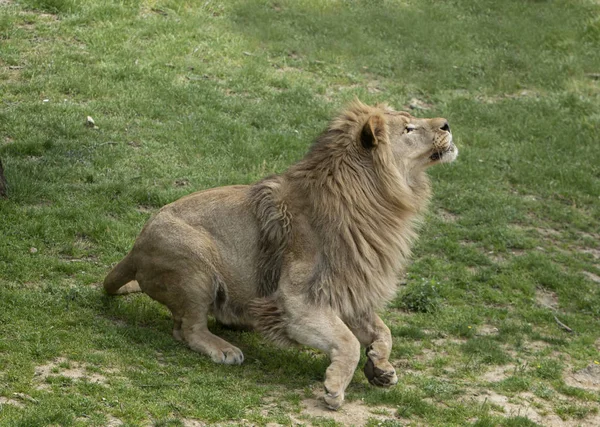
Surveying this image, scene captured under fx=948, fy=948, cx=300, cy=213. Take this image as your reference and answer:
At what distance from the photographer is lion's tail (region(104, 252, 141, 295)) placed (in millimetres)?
7629

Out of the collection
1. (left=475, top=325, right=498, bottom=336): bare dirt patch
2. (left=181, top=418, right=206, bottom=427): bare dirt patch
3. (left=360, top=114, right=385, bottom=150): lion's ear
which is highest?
(left=360, top=114, right=385, bottom=150): lion's ear

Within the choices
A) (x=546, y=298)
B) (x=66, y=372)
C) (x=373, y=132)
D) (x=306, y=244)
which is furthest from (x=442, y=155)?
(x=66, y=372)

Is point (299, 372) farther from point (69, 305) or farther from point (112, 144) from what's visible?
point (112, 144)

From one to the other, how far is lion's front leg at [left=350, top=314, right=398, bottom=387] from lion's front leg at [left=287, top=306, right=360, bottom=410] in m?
0.31

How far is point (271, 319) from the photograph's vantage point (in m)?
7.06

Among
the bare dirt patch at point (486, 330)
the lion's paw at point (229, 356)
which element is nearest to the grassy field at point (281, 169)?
the bare dirt patch at point (486, 330)

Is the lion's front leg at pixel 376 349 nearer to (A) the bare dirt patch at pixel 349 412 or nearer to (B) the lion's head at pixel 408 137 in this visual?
(A) the bare dirt patch at pixel 349 412

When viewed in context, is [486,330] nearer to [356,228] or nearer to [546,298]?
[546,298]

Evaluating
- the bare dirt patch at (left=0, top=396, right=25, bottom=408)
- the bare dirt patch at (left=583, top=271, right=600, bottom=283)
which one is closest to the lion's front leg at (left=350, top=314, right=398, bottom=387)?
the bare dirt patch at (left=0, top=396, right=25, bottom=408)

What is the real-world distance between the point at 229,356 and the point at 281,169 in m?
4.63

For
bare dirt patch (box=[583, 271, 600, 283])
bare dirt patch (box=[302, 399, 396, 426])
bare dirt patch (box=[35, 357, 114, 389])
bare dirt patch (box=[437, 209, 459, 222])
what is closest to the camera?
bare dirt patch (box=[35, 357, 114, 389])

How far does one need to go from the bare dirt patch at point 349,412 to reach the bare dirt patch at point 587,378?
203 centimetres

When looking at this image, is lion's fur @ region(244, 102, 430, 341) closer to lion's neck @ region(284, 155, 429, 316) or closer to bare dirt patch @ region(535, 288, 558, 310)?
lion's neck @ region(284, 155, 429, 316)

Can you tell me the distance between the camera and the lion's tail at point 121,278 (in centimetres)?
763
